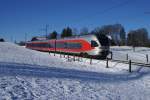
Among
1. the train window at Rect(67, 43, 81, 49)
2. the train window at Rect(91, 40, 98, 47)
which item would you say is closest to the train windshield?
the train window at Rect(91, 40, 98, 47)

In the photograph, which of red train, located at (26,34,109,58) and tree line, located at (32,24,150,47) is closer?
red train, located at (26,34,109,58)

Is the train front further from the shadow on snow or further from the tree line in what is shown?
the tree line

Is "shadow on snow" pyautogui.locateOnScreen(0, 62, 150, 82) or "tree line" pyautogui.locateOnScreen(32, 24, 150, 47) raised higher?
"tree line" pyautogui.locateOnScreen(32, 24, 150, 47)

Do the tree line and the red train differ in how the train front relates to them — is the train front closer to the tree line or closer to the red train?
the red train

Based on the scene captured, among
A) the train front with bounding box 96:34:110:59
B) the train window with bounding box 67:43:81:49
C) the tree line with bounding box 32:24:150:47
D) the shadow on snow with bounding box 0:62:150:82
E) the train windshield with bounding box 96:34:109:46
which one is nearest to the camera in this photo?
the shadow on snow with bounding box 0:62:150:82

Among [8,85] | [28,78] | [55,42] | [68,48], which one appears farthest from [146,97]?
[55,42]

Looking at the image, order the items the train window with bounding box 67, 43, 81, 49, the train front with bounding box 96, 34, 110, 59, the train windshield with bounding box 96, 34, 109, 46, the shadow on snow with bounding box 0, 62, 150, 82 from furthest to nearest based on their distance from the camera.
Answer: the train window with bounding box 67, 43, 81, 49
the train windshield with bounding box 96, 34, 109, 46
the train front with bounding box 96, 34, 110, 59
the shadow on snow with bounding box 0, 62, 150, 82

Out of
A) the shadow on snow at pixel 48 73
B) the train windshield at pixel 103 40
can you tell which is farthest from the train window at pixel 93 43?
the shadow on snow at pixel 48 73

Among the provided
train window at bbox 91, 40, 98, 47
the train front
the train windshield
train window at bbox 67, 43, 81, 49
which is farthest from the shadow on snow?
train window at bbox 67, 43, 81, 49

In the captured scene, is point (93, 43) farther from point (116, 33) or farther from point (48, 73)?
point (116, 33)

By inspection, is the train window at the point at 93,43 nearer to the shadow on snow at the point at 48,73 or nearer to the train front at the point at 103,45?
the train front at the point at 103,45

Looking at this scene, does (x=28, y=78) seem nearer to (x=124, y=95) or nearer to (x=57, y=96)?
(x=57, y=96)

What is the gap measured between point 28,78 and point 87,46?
69.5 feet

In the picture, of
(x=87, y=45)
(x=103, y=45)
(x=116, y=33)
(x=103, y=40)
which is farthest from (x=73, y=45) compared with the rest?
(x=116, y=33)
